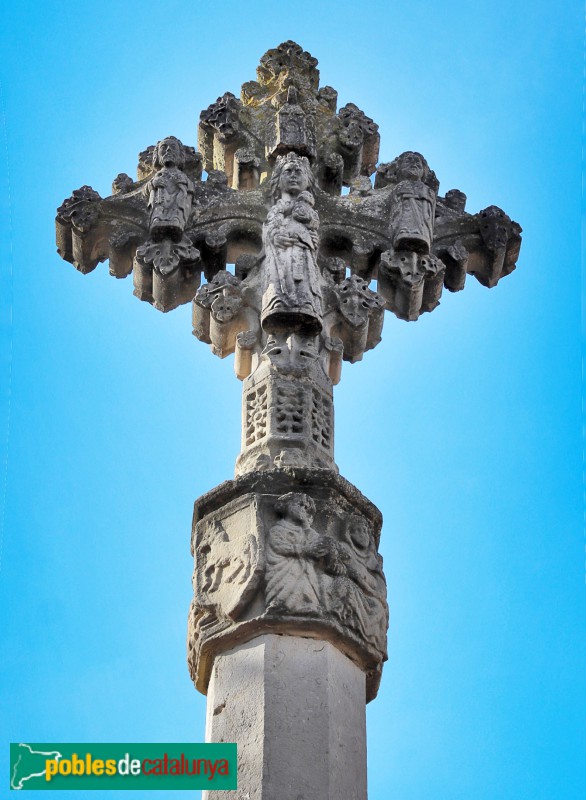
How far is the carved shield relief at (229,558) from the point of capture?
322 inches

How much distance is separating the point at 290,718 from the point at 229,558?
114 centimetres

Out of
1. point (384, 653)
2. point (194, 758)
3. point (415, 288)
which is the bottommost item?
point (194, 758)

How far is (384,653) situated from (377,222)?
4005mm

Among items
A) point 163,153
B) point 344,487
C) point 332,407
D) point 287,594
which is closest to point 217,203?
point 163,153

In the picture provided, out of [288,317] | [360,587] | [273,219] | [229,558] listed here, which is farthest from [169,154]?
[360,587]

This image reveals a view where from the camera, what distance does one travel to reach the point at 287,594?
318 inches

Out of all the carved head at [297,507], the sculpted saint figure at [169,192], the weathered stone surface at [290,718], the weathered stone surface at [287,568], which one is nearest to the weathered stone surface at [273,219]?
the sculpted saint figure at [169,192]

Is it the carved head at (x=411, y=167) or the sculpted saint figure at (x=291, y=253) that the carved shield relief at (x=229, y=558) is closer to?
the sculpted saint figure at (x=291, y=253)

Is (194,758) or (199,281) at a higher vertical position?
(199,281)

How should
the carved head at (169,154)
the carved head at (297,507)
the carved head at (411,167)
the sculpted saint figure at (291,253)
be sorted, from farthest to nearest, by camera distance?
the carved head at (411,167) → the carved head at (169,154) → the sculpted saint figure at (291,253) → the carved head at (297,507)

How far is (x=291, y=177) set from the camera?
36.5 feet

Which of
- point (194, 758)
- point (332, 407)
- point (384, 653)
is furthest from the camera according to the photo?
point (332, 407)

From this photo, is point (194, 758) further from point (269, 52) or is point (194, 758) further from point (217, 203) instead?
point (269, 52)

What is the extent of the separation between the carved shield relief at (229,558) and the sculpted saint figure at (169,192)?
9.57ft
